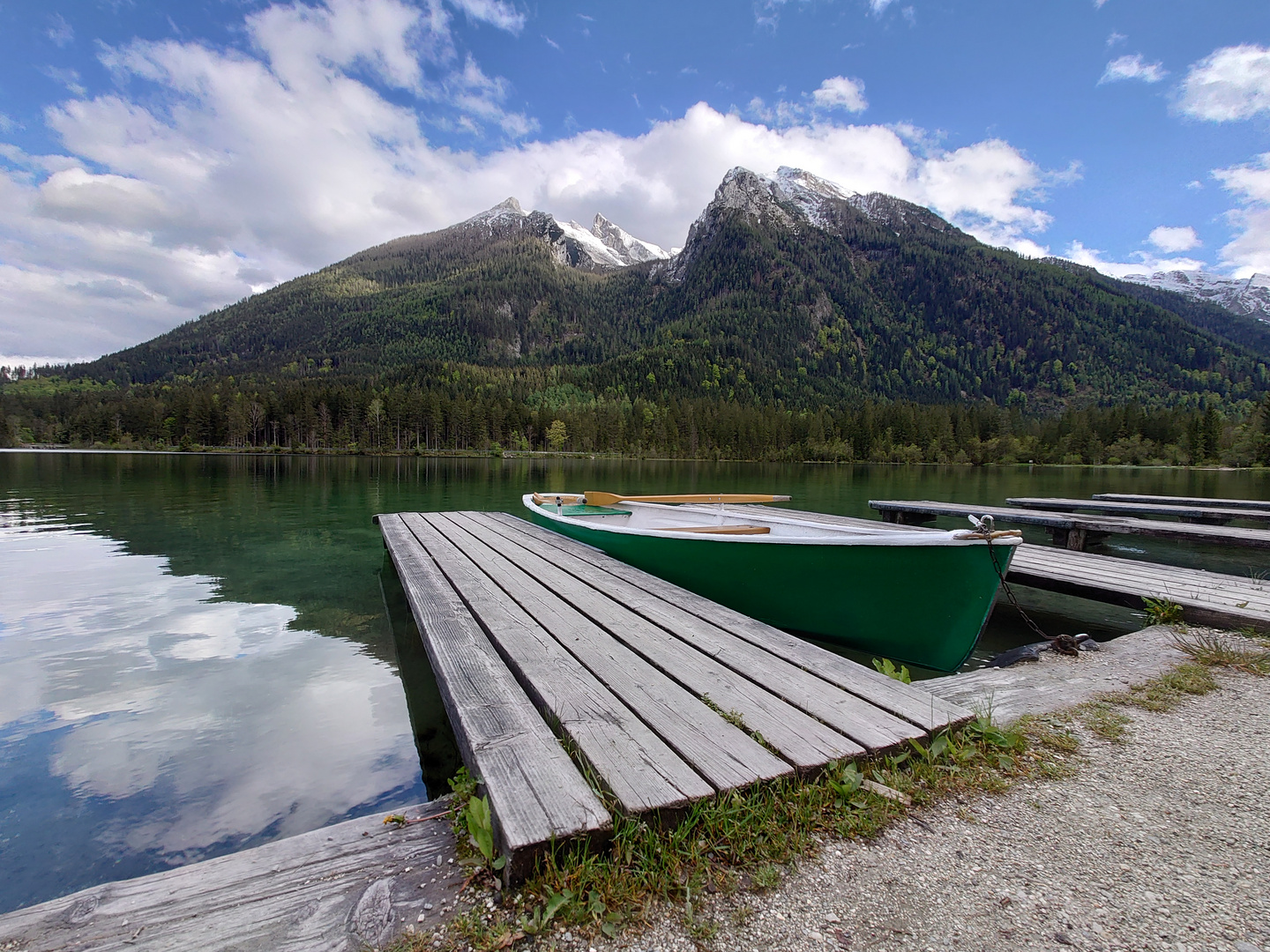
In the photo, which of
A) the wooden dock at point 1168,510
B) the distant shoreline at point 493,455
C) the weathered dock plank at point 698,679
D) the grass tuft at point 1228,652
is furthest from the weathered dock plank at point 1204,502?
the distant shoreline at point 493,455

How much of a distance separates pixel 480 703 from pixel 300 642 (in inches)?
201

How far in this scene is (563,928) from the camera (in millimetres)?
1923

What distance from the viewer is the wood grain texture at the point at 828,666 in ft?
10.8

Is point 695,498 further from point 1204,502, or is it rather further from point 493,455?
point 493,455

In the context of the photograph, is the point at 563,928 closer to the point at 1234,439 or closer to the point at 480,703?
the point at 480,703

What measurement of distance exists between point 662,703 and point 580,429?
4031 inches

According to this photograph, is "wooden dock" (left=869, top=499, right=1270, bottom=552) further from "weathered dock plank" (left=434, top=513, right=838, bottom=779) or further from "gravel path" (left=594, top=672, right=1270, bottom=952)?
"gravel path" (left=594, top=672, right=1270, bottom=952)

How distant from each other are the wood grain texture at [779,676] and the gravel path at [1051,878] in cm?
47

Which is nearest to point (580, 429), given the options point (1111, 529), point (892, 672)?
point (1111, 529)

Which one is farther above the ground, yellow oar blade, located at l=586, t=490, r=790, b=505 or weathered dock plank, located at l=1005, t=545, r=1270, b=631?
yellow oar blade, located at l=586, t=490, r=790, b=505

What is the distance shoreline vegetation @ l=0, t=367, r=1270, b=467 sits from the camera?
298 feet

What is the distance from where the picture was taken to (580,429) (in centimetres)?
10469

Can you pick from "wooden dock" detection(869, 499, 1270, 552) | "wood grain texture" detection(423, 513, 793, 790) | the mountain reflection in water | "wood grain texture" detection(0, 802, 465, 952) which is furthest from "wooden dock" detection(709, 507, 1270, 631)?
the mountain reflection in water

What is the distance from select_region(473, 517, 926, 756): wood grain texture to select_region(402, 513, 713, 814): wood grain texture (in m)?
0.93
